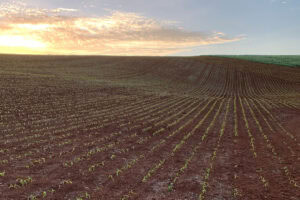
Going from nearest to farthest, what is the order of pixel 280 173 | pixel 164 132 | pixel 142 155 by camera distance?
pixel 280 173 < pixel 142 155 < pixel 164 132

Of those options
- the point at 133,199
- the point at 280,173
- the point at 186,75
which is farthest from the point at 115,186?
the point at 186,75

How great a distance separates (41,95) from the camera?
89.8 ft

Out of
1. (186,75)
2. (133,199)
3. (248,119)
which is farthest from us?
(186,75)

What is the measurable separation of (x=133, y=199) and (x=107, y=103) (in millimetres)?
19540

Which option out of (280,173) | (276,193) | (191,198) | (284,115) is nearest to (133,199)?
(191,198)

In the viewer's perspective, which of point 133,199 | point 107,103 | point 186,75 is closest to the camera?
point 133,199

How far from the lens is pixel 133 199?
8203 mm

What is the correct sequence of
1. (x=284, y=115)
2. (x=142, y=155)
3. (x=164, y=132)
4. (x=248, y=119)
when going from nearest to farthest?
(x=142, y=155) → (x=164, y=132) → (x=248, y=119) → (x=284, y=115)

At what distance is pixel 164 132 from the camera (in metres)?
17.4

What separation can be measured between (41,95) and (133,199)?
23444 millimetres

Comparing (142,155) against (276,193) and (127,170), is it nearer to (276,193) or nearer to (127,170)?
(127,170)

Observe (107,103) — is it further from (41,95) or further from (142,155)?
(142,155)

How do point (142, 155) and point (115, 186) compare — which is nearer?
point (115, 186)

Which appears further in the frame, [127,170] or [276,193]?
[127,170]
